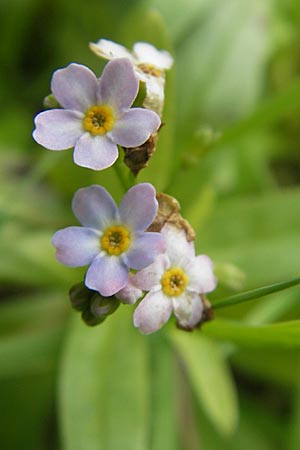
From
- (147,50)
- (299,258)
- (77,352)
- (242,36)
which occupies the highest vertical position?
(242,36)

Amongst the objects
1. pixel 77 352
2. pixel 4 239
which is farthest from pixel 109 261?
pixel 4 239

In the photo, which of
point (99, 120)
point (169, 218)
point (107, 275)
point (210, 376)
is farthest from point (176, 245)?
point (210, 376)

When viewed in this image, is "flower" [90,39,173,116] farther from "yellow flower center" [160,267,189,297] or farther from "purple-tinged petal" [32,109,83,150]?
"yellow flower center" [160,267,189,297]

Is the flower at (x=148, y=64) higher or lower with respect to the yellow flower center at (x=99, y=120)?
higher

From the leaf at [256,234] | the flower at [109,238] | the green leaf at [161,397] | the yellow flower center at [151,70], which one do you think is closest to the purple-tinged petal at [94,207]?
the flower at [109,238]

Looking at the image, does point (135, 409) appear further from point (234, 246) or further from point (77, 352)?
point (234, 246)

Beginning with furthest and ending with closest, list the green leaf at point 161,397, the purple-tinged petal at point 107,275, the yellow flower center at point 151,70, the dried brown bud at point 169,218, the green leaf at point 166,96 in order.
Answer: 1. the green leaf at point 161,397
2. the green leaf at point 166,96
3. the yellow flower center at point 151,70
4. the dried brown bud at point 169,218
5. the purple-tinged petal at point 107,275

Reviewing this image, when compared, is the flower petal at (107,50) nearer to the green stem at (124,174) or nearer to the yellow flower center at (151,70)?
the yellow flower center at (151,70)
